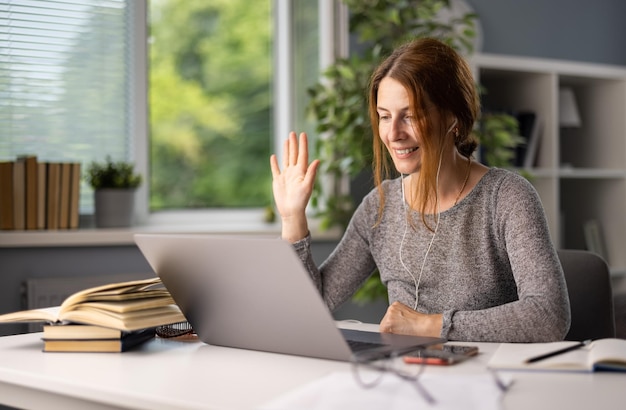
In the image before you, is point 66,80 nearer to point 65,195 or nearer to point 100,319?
point 65,195

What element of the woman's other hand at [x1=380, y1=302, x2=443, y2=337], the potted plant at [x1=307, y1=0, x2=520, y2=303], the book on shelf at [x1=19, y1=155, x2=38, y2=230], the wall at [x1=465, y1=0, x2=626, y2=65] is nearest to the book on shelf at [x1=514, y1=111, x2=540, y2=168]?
the potted plant at [x1=307, y1=0, x2=520, y2=303]

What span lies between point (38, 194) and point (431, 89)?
1622 mm

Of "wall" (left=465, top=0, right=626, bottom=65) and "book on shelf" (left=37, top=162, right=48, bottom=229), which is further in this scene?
"wall" (left=465, top=0, right=626, bottom=65)

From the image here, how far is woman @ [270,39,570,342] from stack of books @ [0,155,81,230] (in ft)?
4.30

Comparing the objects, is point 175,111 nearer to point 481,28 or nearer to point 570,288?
point 481,28

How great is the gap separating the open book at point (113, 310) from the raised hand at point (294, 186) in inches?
14.4

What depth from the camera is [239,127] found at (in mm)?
5992

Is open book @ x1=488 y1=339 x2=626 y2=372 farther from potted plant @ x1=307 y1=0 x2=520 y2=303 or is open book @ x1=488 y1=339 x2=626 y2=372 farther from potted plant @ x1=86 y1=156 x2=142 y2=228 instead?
potted plant @ x1=86 y1=156 x2=142 y2=228

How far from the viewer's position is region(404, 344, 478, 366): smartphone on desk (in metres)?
1.18

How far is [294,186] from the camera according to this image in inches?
66.2

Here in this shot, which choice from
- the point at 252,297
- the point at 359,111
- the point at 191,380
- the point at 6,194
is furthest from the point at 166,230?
the point at 191,380

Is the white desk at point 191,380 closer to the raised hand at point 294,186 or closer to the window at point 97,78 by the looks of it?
the raised hand at point 294,186

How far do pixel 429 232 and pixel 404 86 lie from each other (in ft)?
1.07

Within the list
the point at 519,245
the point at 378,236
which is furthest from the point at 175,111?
the point at 519,245
